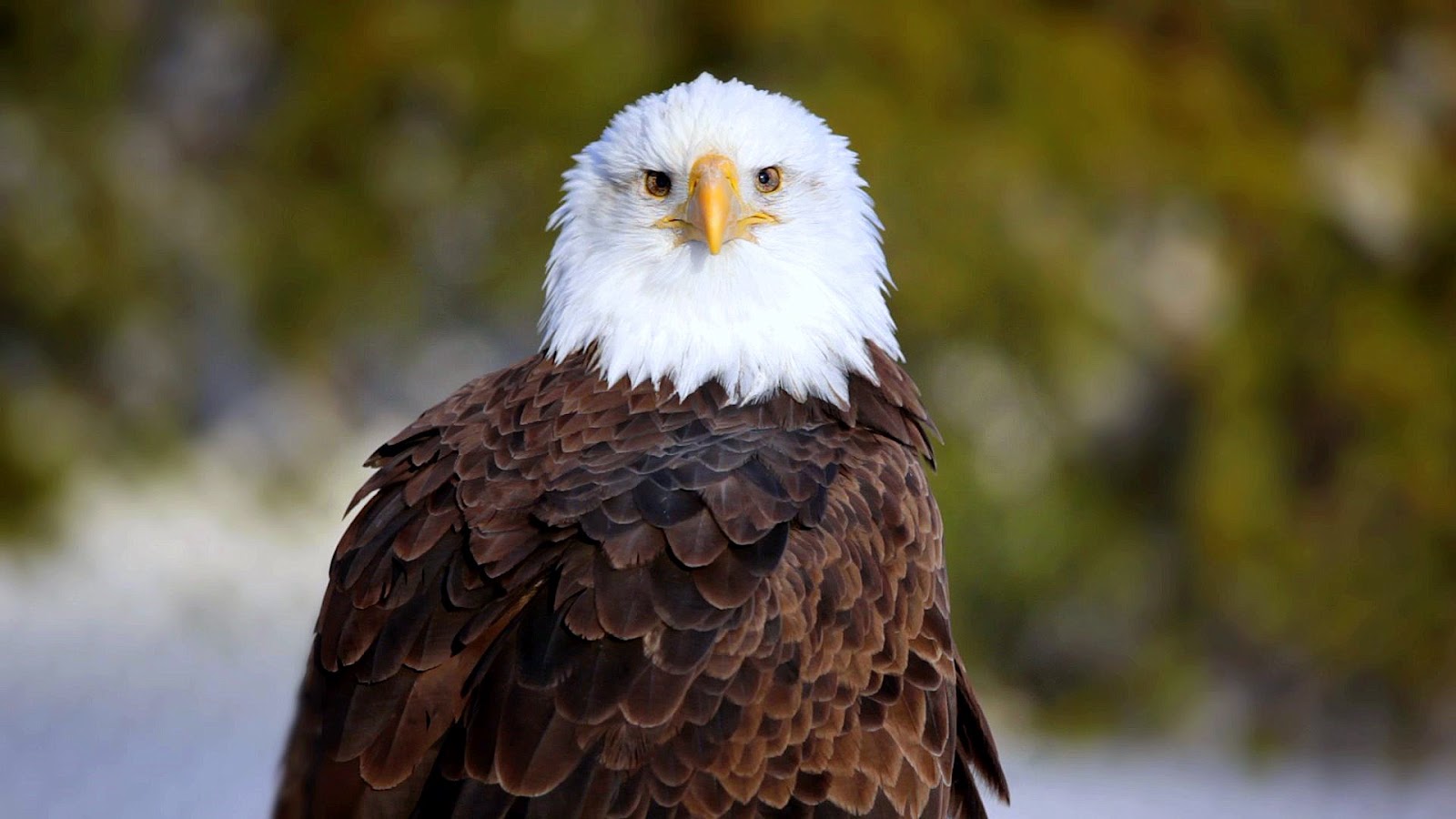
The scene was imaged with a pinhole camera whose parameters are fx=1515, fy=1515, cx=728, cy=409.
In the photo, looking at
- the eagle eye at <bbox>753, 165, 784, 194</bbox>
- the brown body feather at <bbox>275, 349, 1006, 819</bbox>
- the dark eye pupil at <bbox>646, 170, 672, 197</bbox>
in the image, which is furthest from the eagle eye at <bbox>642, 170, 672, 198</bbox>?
the brown body feather at <bbox>275, 349, 1006, 819</bbox>

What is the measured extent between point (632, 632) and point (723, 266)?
837 mm

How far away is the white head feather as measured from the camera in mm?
2867

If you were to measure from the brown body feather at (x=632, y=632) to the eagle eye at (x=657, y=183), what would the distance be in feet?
1.42

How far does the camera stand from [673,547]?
2441 mm

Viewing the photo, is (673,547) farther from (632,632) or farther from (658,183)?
(658,183)

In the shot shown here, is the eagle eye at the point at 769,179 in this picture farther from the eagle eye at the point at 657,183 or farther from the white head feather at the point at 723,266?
the eagle eye at the point at 657,183

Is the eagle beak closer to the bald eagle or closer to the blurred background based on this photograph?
the bald eagle

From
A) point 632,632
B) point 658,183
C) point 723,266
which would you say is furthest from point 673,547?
point 658,183

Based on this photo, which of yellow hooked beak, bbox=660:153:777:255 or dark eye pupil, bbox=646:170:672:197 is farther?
dark eye pupil, bbox=646:170:672:197

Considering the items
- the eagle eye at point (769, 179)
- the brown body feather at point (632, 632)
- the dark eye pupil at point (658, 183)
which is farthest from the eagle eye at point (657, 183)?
the brown body feather at point (632, 632)

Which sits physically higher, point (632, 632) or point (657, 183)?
point (657, 183)

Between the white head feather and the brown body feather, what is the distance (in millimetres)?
123

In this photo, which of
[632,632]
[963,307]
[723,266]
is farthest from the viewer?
[963,307]

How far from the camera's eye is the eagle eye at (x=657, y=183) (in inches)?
115
